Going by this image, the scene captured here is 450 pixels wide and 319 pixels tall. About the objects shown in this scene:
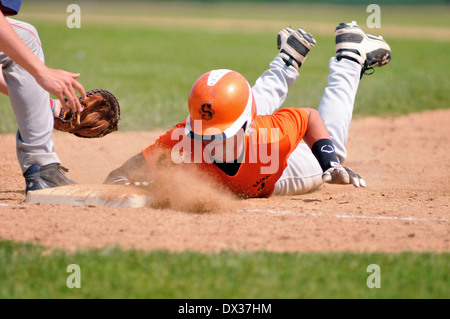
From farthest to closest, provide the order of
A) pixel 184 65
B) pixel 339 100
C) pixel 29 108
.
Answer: pixel 184 65
pixel 339 100
pixel 29 108

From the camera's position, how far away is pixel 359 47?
5.37 meters

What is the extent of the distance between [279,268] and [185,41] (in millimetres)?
20396

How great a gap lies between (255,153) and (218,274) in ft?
4.42

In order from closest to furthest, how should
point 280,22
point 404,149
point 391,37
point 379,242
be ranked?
point 379,242 → point 404,149 → point 391,37 → point 280,22

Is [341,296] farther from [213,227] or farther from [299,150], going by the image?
Result: [299,150]

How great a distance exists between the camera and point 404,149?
23.4 feet

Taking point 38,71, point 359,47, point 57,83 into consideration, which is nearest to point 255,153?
point 57,83

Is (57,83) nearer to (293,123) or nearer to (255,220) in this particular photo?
(255,220)

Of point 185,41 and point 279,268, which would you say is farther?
point 185,41

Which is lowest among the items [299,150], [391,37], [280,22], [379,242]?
[379,242]

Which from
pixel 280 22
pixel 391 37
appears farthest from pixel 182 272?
pixel 280 22

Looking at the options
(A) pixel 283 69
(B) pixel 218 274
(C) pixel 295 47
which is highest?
(C) pixel 295 47

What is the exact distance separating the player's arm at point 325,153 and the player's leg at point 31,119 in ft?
6.10
